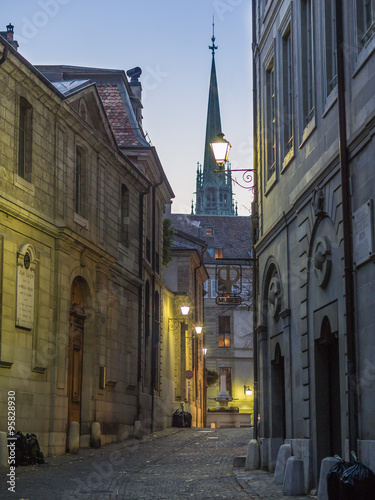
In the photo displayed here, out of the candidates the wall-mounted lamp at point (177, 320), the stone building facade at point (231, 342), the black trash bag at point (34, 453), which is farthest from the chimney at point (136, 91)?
the stone building facade at point (231, 342)

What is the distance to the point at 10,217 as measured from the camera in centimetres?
1966

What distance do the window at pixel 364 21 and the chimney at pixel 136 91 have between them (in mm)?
27007

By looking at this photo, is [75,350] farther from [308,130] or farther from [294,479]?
[294,479]

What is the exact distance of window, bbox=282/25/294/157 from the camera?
693 inches

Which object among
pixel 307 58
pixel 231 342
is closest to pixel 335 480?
pixel 307 58

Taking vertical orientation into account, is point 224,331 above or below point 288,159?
above

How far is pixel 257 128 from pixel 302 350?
7.62m

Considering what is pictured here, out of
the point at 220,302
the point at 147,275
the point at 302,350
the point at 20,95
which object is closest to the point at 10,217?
the point at 20,95

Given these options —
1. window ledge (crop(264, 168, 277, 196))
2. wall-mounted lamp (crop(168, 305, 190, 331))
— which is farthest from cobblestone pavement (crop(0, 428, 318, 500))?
wall-mounted lamp (crop(168, 305, 190, 331))

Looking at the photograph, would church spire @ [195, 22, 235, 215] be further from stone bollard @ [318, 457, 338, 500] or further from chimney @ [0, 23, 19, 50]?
stone bollard @ [318, 457, 338, 500]

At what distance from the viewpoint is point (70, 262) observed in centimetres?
2366

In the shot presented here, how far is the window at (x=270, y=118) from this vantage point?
19.4 m

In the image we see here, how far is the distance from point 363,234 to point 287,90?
7.13 meters

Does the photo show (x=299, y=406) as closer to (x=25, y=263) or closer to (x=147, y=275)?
(x=25, y=263)
